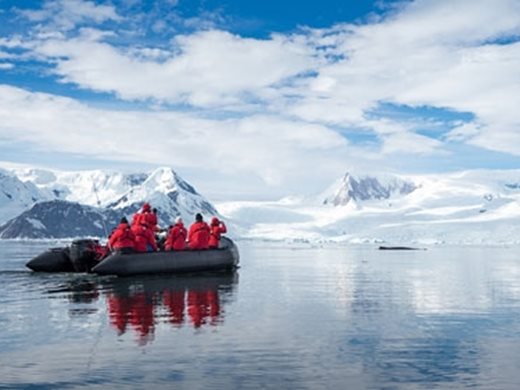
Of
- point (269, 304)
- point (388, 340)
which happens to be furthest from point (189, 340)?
point (269, 304)

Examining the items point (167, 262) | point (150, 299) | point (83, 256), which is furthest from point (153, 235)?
point (150, 299)

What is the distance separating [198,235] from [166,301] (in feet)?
34.5

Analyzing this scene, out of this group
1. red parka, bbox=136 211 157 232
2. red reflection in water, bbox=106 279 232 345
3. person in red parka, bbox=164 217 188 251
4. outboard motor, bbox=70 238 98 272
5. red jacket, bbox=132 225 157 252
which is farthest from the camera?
outboard motor, bbox=70 238 98 272

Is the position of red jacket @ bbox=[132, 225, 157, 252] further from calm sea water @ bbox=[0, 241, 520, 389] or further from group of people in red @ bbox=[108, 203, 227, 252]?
calm sea water @ bbox=[0, 241, 520, 389]

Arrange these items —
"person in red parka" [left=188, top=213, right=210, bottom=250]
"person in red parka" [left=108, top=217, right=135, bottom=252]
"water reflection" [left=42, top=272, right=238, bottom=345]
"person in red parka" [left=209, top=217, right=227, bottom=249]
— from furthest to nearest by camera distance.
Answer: "person in red parka" [left=209, top=217, right=227, bottom=249], "person in red parka" [left=188, top=213, right=210, bottom=250], "person in red parka" [left=108, top=217, right=135, bottom=252], "water reflection" [left=42, top=272, right=238, bottom=345]

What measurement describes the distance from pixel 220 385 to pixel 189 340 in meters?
2.99

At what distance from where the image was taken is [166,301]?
1720cm

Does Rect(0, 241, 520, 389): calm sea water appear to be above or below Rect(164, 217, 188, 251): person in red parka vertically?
below

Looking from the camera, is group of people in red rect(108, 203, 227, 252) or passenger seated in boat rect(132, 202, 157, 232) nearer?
group of people in red rect(108, 203, 227, 252)

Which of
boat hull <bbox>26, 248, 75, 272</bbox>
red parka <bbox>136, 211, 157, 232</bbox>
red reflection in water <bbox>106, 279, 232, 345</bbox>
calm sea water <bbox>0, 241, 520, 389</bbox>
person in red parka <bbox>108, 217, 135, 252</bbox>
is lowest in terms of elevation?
calm sea water <bbox>0, 241, 520, 389</bbox>

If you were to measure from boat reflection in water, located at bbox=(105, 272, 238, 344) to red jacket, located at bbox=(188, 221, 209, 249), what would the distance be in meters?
1.73

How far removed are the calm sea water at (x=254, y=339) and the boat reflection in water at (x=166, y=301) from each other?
4cm

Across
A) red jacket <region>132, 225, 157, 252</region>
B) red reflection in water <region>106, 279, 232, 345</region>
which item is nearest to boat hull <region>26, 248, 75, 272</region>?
red jacket <region>132, 225, 157, 252</region>

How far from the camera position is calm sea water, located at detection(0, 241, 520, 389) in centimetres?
872
